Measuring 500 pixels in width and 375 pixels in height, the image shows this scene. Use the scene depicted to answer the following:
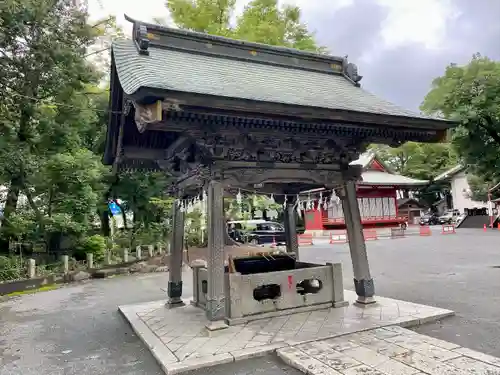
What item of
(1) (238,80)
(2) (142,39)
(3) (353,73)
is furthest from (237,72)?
(3) (353,73)

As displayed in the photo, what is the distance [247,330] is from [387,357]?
6.81 feet

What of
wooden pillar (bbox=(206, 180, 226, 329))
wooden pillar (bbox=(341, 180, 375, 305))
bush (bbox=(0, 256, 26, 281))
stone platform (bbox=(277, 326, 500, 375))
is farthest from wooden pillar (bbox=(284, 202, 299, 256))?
bush (bbox=(0, 256, 26, 281))

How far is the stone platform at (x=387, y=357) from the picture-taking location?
13.0ft

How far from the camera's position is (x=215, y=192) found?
5.77 m

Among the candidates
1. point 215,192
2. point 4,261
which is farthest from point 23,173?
point 215,192

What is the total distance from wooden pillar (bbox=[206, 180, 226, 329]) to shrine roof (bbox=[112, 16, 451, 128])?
5.40ft

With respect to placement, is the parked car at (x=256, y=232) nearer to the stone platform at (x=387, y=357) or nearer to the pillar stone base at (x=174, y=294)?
the pillar stone base at (x=174, y=294)

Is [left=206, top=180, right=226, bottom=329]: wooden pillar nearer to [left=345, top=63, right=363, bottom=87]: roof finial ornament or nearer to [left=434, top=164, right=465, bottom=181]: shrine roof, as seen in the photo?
[left=345, top=63, right=363, bottom=87]: roof finial ornament

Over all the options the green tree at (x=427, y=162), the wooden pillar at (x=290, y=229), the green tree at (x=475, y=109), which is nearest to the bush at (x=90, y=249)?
the wooden pillar at (x=290, y=229)

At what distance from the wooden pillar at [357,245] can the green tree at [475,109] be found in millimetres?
19734

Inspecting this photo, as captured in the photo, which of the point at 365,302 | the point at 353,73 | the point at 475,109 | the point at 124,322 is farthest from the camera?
the point at 475,109

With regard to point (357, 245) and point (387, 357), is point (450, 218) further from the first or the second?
point (387, 357)

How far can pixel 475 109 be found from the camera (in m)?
23.5

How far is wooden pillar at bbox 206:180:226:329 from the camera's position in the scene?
5570 millimetres
